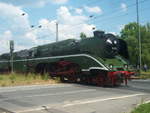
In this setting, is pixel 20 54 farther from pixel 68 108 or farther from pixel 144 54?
pixel 144 54

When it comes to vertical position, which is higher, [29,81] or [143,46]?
[143,46]

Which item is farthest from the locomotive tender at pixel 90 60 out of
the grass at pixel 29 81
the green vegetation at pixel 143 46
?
the green vegetation at pixel 143 46

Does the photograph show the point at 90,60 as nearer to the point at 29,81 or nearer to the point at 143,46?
the point at 29,81

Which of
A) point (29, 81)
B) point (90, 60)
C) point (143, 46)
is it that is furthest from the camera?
point (143, 46)

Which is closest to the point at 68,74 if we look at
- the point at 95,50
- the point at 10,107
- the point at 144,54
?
the point at 95,50

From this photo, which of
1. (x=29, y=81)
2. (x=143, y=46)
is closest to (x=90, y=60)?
(x=29, y=81)

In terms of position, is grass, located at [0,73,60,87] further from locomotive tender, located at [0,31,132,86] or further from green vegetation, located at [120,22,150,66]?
green vegetation, located at [120,22,150,66]

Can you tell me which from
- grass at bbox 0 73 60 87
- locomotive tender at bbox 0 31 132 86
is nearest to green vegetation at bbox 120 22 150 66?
locomotive tender at bbox 0 31 132 86

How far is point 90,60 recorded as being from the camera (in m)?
18.3

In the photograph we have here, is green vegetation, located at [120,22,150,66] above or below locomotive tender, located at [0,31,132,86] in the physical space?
above

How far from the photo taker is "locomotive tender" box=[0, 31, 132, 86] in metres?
17.8

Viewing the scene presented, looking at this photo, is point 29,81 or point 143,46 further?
point 143,46

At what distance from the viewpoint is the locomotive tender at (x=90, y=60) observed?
17750 millimetres

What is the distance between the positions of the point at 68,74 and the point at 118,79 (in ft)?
14.0
